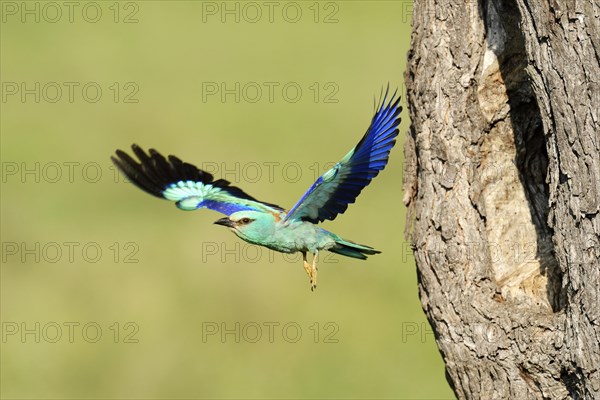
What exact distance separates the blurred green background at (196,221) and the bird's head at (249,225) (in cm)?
616

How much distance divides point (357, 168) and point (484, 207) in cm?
86

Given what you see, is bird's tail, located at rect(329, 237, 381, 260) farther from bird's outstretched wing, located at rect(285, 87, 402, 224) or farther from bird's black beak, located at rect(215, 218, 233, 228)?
bird's black beak, located at rect(215, 218, 233, 228)

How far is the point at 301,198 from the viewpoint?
26.7ft

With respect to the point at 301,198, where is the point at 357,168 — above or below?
above

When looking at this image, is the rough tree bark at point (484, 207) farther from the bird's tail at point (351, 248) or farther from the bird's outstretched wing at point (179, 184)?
the bird's outstretched wing at point (179, 184)

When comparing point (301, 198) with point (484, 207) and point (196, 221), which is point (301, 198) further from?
point (196, 221)

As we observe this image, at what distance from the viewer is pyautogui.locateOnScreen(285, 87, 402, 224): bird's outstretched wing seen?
310 inches

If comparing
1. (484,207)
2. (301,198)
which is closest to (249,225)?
(301,198)

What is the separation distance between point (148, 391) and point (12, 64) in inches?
365

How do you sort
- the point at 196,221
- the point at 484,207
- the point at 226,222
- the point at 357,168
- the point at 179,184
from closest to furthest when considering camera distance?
the point at 484,207
the point at 357,168
the point at 226,222
the point at 179,184
the point at 196,221

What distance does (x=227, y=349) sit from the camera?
15.1m

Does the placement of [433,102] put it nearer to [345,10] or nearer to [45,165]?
[45,165]

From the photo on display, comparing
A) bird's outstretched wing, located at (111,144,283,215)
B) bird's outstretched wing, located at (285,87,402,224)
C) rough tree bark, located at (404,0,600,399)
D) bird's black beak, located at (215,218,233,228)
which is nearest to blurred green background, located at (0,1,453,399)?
bird's outstretched wing, located at (111,144,283,215)

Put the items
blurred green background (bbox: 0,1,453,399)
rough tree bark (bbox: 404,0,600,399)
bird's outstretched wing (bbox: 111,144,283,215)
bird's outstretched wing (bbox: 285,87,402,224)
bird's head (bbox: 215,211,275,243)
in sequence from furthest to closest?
blurred green background (bbox: 0,1,453,399)
bird's outstretched wing (bbox: 111,144,283,215)
bird's head (bbox: 215,211,275,243)
bird's outstretched wing (bbox: 285,87,402,224)
rough tree bark (bbox: 404,0,600,399)
